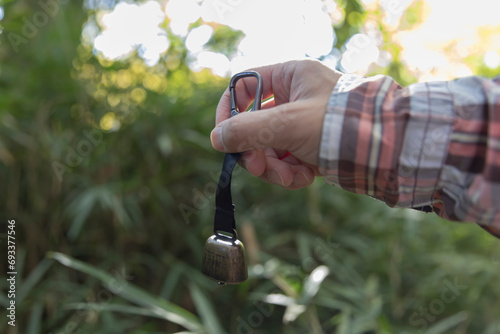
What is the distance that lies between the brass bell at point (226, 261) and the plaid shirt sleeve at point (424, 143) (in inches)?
7.8

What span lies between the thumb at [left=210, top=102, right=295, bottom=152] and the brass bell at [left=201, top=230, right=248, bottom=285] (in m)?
0.15

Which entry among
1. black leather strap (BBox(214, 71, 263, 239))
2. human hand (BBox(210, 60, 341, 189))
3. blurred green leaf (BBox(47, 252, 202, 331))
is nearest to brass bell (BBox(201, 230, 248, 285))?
black leather strap (BBox(214, 71, 263, 239))

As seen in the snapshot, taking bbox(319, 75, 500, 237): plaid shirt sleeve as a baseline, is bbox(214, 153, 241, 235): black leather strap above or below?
below

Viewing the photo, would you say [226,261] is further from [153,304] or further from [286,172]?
[153,304]

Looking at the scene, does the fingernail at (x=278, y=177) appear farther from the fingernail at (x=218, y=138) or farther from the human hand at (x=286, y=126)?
the fingernail at (x=218, y=138)

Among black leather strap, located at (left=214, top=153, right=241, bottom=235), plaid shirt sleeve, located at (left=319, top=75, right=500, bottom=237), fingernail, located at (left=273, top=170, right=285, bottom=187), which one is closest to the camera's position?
plaid shirt sleeve, located at (left=319, top=75, right=500, bottom=237)

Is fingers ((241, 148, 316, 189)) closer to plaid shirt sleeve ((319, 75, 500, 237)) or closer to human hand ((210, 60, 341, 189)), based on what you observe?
human hand ((210, 60, 341, 189))

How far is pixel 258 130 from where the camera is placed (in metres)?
0.60

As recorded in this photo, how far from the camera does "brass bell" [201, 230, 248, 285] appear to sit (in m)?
0.65

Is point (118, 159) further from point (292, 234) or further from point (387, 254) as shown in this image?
point (387, 254)

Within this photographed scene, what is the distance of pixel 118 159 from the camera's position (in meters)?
1.51

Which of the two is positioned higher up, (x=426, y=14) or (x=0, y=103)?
(x=426, y=14)

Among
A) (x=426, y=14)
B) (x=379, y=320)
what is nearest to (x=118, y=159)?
(x=379, y=320)

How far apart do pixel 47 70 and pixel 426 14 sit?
210cm
